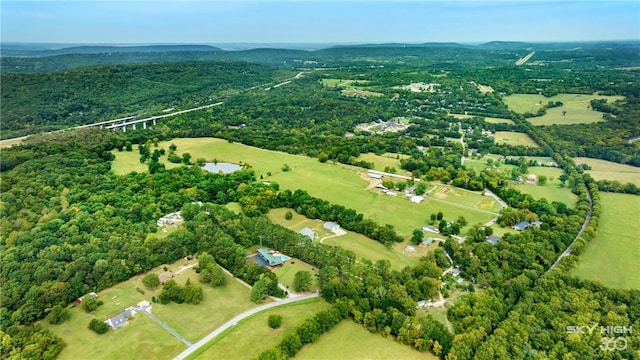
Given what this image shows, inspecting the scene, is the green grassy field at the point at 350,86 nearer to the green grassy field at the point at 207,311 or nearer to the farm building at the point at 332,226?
the farm building at the point at 332,226

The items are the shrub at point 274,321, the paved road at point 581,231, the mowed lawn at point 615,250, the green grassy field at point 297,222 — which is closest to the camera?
the shrub at point 274,321

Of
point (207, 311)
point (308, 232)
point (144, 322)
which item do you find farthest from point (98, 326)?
point (308, 232)

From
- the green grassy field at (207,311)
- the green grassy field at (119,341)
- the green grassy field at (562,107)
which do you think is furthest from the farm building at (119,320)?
the green grassy field at (562,107)

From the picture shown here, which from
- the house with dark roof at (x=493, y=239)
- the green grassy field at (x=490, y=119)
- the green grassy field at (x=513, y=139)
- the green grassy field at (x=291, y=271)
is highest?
the green grassy field at (x=490, y=119)

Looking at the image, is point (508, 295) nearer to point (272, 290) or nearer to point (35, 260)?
point (272, 290)

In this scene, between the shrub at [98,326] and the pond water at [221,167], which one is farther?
the pond water at [221,167]

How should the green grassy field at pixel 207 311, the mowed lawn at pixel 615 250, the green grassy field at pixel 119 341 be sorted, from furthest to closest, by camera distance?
1. the mowed lawn at pixel 615 250
2. the green grassy field at pixel 207 311
3. the green grassy field at pixel 119 341

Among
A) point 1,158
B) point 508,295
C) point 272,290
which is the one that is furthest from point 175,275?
point 1,158
